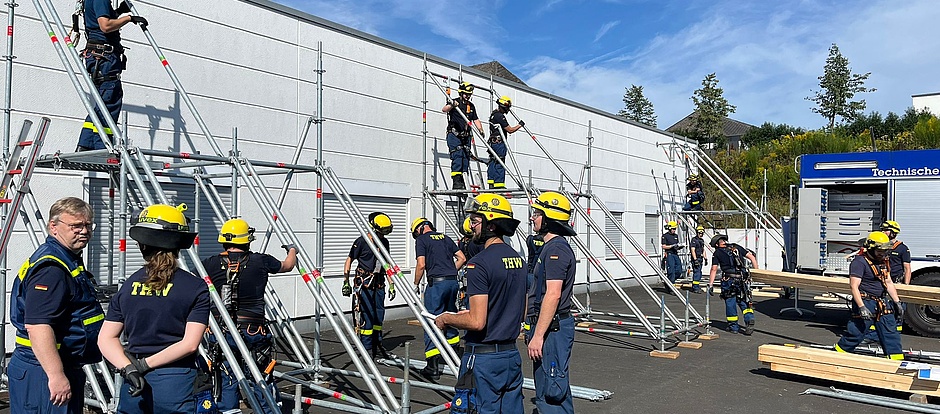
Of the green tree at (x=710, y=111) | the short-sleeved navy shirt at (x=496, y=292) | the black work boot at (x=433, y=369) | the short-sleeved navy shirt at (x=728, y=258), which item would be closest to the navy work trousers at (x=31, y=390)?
the short-sleeved navy shirt at (x=496, y=292)

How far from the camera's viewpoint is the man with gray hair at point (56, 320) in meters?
3.56

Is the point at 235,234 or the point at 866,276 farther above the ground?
the point at 235,234

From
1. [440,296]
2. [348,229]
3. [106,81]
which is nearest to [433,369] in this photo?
[440,296]

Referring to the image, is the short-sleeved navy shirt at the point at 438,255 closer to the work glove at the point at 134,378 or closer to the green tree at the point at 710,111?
the work glove at the point at 134,378

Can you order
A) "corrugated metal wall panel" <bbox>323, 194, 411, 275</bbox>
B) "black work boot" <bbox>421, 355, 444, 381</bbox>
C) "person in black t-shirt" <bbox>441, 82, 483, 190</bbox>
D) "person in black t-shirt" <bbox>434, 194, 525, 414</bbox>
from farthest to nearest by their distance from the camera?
"person in black t-shirt" <bbox>441, 82, 483, 190</bbox> → "corrugated metal wall panel" <bbox>323, 194, 411, 275</bbox> → "black work boot" <bbox>421, 355, 444, 381</bbox> → "person in black t-shirt" <bbox>434, 194, 525, 414</bbox>

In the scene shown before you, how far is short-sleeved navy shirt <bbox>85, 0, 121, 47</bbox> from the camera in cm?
700

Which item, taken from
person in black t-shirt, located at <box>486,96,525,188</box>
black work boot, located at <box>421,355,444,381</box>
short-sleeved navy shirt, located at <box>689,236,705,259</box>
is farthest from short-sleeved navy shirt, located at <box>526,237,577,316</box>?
short-sleeved navy shirt, located at <box>689,236,705,259</box>

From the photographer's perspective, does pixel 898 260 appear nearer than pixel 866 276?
No

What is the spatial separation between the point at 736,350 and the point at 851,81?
136 feet

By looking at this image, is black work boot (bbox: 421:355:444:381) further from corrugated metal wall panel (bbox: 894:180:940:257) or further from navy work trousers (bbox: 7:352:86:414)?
corrugated metal wall panel (bbox: 894:180:940:257)

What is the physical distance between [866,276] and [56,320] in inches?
337

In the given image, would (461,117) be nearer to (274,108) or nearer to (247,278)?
(274,108)

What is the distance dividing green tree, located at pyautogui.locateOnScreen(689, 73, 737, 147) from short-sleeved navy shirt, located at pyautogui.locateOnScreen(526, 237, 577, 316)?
41.6m

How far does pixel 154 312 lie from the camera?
3574 mm
